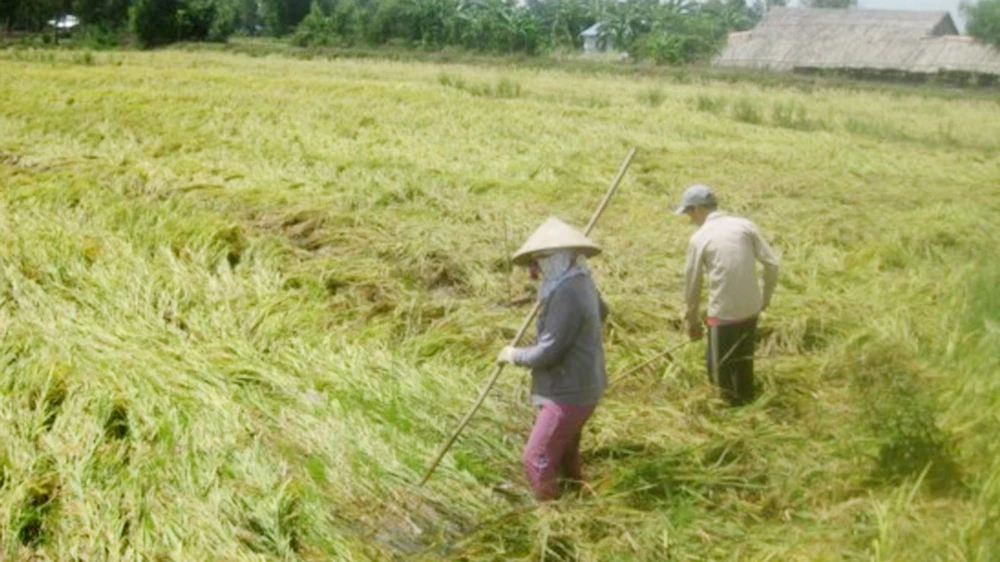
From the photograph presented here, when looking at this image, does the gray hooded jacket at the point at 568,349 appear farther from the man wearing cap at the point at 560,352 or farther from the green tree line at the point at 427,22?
the green tree line at the point at 427,22

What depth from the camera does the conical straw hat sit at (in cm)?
380

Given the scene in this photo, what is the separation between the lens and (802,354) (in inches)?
225

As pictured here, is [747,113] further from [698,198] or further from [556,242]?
[556,242]

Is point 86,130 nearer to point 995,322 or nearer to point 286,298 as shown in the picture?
point 286,298

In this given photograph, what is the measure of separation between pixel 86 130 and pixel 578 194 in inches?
224

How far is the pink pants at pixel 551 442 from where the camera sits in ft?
12.7

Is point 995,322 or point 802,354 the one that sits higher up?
point 995,322

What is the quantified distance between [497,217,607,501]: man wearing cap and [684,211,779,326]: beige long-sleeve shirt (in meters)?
1.00

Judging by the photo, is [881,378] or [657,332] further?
[657,332]

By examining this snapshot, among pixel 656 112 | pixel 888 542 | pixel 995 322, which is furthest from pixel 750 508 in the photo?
pixel 656 112

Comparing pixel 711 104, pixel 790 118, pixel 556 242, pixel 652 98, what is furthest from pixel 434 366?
pixel 652 98

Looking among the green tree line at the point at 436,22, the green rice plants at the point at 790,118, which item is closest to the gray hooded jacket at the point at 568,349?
the green rice plants at the point at 790,118

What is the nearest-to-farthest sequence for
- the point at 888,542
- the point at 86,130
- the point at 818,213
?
the point at 888,542, the point at 818,213, the point at 86,130

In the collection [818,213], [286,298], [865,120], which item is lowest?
[865,120]
